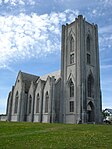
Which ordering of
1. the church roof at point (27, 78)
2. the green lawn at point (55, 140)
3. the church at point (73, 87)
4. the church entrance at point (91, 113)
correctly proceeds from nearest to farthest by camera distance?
the green lawn at point (55, 140), the church at point (73, 87), the church entrance at point (91, 113), the church roof at point (27, 78)

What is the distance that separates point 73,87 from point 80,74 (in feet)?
13.5

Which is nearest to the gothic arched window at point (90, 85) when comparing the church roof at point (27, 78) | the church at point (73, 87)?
the church at point (73, 87)

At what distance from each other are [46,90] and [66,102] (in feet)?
23.1

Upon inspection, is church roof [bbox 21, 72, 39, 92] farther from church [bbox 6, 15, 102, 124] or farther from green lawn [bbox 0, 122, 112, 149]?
green lawn [bbox 0, 122, 112, 149]

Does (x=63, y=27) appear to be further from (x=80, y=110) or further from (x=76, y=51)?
(x=80, y=110)

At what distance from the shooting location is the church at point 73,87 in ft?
170

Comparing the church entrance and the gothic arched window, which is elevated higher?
the gothic arched window

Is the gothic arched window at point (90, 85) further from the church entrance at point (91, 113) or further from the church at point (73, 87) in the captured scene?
the church entrance at point (91, 113)

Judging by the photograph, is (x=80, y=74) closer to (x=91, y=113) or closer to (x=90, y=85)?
(x=90, y=85)

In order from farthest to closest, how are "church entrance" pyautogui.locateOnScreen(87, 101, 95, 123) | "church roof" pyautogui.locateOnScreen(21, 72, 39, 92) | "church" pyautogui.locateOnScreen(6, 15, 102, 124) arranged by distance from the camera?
"church roof" pyautogui.locateOnScreen(21, 72, 39, 92)
"church entrance" pyautogui.locateOnScreen(87, 101, 95, 123)
"church" pyautogui.locateOnScreen(6, 15, 102, 124)

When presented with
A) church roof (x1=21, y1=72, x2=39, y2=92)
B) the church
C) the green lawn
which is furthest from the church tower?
the green lawn

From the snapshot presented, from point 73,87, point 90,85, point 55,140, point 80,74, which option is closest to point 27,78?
point 73,87

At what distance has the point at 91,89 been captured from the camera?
55.4 metres

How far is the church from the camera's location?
51875mm
